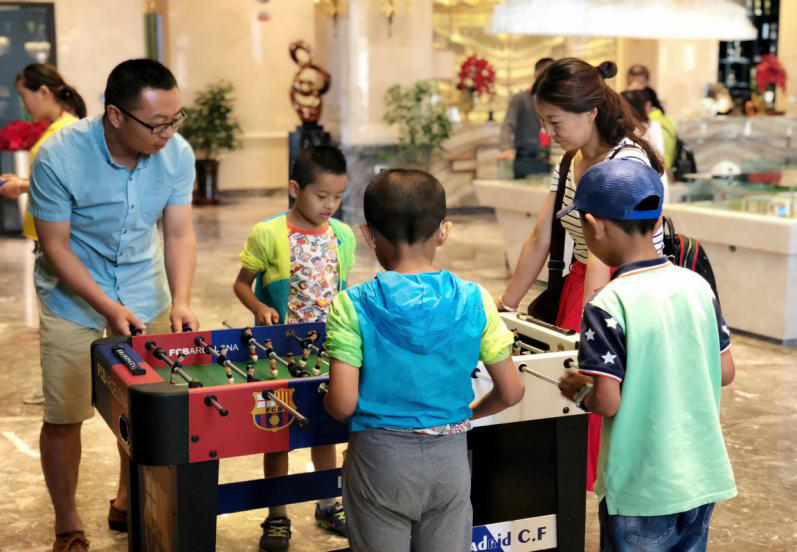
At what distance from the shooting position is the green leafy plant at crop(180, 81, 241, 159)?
13969 millimetres

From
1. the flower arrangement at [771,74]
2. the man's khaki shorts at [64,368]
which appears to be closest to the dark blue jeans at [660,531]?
the man's khaki shorts at [64,368]

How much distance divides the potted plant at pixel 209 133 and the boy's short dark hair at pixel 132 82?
1094cm

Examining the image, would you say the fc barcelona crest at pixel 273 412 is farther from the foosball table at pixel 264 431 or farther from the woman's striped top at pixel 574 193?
the woman's striped top at pixel 574 193

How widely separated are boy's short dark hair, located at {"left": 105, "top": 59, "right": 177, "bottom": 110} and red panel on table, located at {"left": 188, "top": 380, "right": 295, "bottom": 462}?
1024 mm

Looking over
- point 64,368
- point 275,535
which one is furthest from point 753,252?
point 64,368

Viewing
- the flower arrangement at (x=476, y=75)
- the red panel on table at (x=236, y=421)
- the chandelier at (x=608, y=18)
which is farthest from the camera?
the flower arrangement at (x=476, y=75)

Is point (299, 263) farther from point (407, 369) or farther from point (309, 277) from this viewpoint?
point (407, 369)

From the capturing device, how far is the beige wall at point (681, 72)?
14531 mm

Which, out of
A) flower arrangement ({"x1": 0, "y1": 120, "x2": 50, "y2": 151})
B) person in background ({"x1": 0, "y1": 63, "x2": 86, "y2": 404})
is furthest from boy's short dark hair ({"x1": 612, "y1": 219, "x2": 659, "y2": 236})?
flower arrangement ({"x1": 0, "y1": 120, "x2": 50, "y2": 151})

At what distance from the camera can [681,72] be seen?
14.6 m

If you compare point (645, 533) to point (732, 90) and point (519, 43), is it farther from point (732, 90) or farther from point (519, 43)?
point (732, 90)

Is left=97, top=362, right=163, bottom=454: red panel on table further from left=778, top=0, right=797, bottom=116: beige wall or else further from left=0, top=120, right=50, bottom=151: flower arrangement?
left=778, top=0, right=797, bottom=116: beige wall

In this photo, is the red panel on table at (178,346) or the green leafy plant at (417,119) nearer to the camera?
the red panel on table at (178,346)

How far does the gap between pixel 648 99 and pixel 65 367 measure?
526cm
